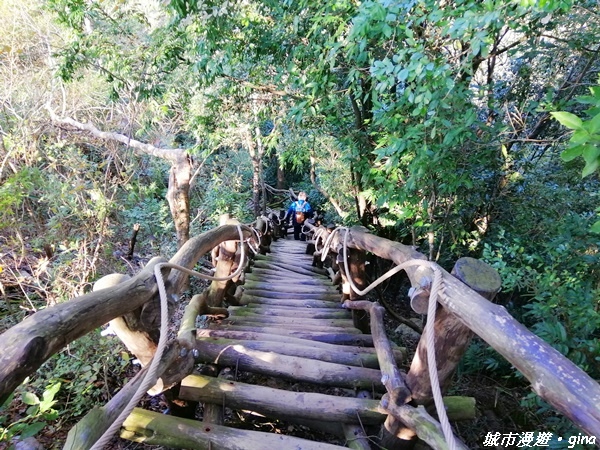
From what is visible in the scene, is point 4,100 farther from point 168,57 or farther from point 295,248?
point 295,248

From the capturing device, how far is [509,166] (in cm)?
404

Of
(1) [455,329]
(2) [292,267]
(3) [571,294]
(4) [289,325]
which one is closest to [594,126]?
(1) [455,329]

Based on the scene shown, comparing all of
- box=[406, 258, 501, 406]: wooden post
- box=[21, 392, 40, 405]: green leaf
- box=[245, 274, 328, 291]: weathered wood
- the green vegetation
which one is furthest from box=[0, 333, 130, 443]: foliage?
box=[406, 258, 501, 406]: wooden post

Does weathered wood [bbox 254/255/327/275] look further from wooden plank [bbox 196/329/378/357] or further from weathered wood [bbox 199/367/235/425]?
weathered wood [bbox 199/367/235/425]

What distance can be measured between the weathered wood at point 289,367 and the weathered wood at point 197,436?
53 cm

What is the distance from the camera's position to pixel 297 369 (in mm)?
2496

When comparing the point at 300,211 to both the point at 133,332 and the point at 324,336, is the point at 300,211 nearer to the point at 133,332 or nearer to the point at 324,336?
the point at 324,336

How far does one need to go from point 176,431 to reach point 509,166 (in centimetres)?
431

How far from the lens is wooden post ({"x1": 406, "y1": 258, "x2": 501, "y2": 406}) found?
71.5 inches

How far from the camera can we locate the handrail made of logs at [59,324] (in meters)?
1.12

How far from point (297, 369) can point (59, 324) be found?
165 cm

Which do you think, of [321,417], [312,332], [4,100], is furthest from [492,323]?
[4,100]

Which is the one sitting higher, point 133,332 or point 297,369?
point 133,332

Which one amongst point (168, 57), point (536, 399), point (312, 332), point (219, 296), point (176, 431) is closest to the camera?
point (176, 431)
